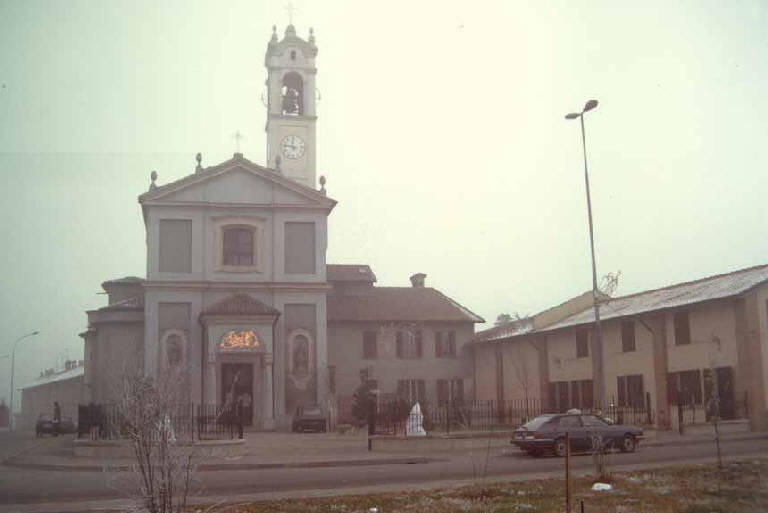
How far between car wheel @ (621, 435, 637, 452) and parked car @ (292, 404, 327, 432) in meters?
18.1

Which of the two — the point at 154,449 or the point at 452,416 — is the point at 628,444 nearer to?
the point at 452,416

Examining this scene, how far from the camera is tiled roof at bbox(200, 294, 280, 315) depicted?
41375mm

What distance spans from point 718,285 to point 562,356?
10525mm

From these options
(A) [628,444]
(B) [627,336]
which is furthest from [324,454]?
(B) [627,336]

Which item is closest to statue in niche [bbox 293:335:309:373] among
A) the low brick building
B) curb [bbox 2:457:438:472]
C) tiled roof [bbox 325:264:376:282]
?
tiled roof [bbox 325:264:376:282]

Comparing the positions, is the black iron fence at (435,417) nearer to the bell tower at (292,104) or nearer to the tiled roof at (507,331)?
the tiled roof at (507,331)

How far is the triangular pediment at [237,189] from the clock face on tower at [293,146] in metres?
15.3

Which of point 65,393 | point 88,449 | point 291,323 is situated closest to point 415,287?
point 291,323

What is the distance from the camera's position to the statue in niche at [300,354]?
44250mm

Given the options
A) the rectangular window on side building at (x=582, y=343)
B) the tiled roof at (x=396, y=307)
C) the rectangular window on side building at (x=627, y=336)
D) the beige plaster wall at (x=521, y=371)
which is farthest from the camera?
the tiled roof at (x=396, y=307)

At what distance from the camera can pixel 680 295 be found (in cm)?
3591

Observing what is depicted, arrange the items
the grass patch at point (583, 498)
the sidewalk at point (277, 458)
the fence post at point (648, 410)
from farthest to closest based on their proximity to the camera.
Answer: the fence post at point (648, 410)
the sidewalk at point (277, 458)
the grass patch at point (583, 498)

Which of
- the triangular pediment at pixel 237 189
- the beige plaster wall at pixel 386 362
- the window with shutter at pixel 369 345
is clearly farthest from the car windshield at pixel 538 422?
the window with shutter at pixel 369 345

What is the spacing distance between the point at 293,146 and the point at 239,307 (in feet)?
71.5
